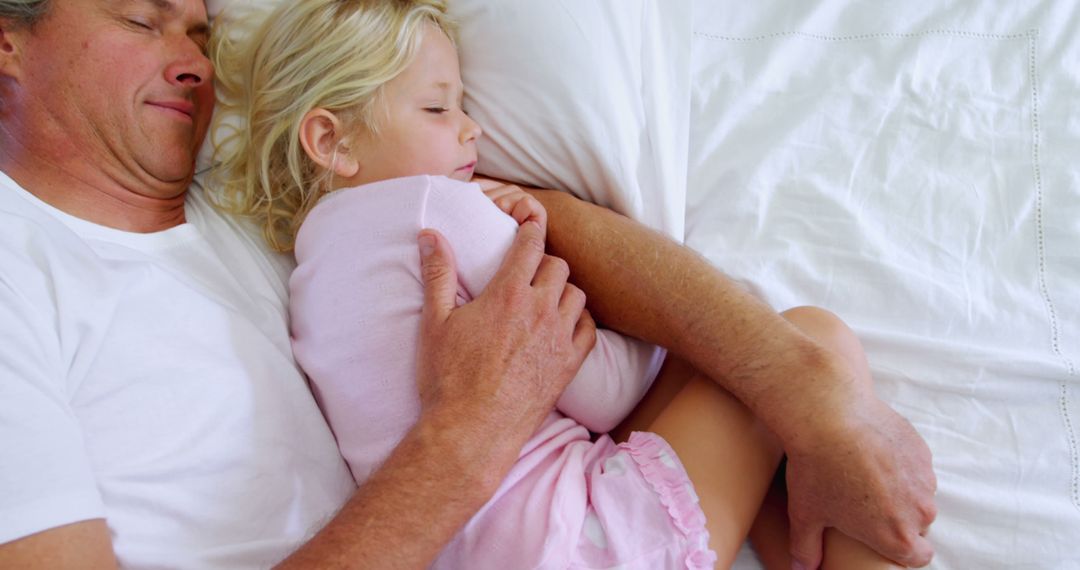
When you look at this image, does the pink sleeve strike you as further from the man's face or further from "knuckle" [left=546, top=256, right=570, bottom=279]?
the man's face

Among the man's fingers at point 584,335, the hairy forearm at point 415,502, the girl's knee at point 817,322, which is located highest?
the girl's knee at point 817,322

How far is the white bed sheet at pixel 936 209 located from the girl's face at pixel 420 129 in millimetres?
411

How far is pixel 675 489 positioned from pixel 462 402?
10.8 inches

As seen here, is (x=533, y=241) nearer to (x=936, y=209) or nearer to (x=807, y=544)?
(x=807, y=544)

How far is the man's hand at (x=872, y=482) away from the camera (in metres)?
0.89

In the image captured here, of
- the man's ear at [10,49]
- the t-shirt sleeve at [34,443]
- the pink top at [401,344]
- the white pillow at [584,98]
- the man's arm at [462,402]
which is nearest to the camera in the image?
the t-shirt sleeve at [34,443]

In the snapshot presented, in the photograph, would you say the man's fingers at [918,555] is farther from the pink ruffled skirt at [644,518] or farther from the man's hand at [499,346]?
the man's hand at [499,346]

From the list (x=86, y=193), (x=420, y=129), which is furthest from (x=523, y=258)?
(x=86, y=193)

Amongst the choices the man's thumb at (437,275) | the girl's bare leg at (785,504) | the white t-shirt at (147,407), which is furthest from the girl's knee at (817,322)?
the white t-shirt at (147,407)

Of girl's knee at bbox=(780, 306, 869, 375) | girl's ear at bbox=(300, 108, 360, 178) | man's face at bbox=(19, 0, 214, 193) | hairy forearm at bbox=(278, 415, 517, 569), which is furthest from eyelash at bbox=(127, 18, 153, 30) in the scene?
girl's knee at bbox=(780, 306, 869, 375)

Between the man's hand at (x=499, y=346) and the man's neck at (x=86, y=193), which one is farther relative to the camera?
the man's neck at (x=86, y=193)

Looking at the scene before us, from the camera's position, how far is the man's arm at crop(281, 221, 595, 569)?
0.84 meters

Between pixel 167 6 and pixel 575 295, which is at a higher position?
pixel 167 6

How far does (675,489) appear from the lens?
0.92m
